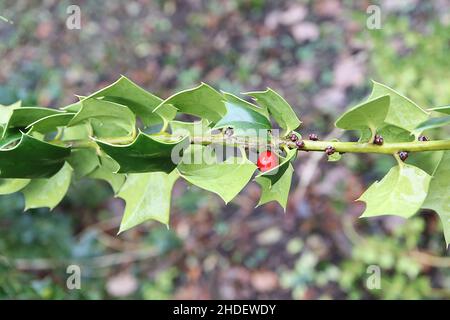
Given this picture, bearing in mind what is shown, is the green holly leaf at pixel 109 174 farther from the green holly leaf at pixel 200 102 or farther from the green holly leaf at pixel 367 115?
the green holly leaf at pixel 367 115

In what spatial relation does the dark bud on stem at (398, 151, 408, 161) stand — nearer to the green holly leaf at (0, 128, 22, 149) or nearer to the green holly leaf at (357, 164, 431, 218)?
the green holly leaf at (357, 164, 431, 218)

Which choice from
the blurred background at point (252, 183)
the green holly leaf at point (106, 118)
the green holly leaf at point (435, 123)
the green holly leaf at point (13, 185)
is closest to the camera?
the green holly leaf at point (435, 123)

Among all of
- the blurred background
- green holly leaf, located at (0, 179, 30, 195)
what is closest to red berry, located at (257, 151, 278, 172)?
green holly leaf, located at (0, 179, 30, 195)

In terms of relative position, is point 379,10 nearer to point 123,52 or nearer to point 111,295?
point 123,52

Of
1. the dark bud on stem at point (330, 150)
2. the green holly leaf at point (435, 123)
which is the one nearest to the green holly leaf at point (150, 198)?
the dark bud on stem at point (330, 150)

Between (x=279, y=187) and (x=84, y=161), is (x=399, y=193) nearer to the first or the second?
(x=279, y=187)
